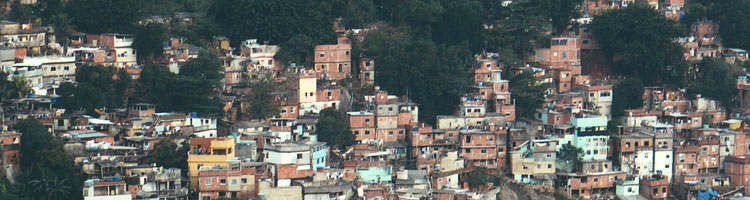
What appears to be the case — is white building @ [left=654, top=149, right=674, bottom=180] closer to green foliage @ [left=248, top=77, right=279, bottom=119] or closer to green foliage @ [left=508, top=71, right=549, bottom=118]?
green foliage @ [left=508, top=71, right=549, bottom=118]

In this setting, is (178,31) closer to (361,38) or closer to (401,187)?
(361,38)

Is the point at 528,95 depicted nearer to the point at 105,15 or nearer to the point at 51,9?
the point at 105,15

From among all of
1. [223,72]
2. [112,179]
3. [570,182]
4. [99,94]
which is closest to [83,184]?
[112,179]

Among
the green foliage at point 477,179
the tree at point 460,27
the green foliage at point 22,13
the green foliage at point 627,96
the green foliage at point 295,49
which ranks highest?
the green foliage at point 22,13

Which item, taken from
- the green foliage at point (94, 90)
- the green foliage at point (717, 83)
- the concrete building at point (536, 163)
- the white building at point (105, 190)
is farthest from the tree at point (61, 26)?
the green foliage at point (717, 83)

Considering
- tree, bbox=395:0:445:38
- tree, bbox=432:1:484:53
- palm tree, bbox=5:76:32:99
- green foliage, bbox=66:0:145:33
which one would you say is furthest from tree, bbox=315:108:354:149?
palm tree, bbox=5:76:32:99

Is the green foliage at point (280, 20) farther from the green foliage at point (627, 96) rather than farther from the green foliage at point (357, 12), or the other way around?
the green foliage at point (627, 96)

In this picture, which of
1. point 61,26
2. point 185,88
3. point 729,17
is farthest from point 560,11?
point 61,26
